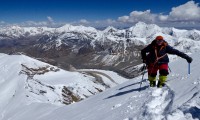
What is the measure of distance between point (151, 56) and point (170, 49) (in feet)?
3.99

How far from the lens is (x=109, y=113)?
20.8 meters

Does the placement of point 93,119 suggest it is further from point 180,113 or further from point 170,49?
point 180,113

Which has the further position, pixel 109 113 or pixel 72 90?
pixel 72 90

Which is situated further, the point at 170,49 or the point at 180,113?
the point at 170,49

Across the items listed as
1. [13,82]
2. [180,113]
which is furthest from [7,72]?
[180,113]

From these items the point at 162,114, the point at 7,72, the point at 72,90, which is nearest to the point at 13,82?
the point at 7,72

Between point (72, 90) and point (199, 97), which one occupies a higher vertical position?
point (199, 97)

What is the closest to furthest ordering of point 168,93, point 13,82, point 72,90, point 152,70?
point 168,93, point 152,70, point 13,82, point 72,90

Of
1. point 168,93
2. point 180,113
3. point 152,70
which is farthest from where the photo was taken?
point 152,70

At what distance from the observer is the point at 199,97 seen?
13.0 m

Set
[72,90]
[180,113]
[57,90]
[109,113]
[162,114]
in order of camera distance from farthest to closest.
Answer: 1. [72,90]
2. [57,90]
3. [109,113]
4. [162,114]
5. [180,113]

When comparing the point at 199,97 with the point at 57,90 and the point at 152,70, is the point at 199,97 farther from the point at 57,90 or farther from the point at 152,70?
the point at 57,90

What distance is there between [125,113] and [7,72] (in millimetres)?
159851

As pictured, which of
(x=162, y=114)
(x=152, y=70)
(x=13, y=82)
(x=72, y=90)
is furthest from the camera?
(x=72, y=90)
